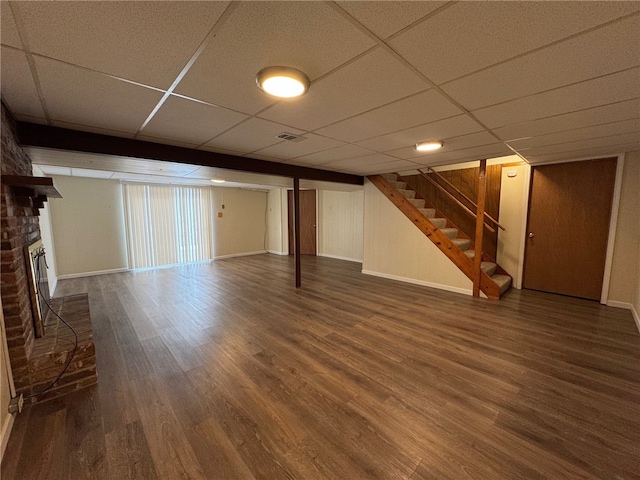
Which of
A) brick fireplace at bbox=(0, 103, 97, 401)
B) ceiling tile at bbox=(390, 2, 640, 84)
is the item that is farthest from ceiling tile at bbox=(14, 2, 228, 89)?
brick fireplace at bbox=(0, 103, 97, 401)

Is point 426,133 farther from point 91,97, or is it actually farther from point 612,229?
point 612,229

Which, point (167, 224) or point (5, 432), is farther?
point (167, 224)

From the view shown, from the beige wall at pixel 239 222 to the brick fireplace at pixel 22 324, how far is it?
5681 millimetres

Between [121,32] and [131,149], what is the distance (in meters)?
2.02

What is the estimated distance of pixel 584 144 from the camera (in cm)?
308

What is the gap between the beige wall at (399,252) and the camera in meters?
4.73

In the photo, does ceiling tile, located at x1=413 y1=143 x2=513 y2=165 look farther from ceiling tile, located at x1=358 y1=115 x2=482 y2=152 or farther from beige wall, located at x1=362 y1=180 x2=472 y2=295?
beige wall, located at x1=362 y1=180 x2=472 y2=295

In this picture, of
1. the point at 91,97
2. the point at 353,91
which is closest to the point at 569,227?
the point at 353,91

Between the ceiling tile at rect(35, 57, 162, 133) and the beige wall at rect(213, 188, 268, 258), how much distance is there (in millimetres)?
5752

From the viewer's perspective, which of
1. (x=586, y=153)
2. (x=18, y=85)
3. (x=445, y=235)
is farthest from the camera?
(x=445, y=235)

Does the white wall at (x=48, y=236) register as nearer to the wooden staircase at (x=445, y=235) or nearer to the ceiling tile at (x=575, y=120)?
the wooden staircase at (x=445, y=235)

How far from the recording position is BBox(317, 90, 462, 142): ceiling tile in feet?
6.18

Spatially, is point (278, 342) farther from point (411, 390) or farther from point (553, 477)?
point (553, 477)

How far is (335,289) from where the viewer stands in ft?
15.9
